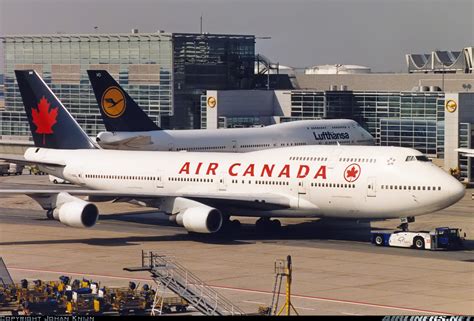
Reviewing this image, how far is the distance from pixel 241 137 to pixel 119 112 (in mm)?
12705

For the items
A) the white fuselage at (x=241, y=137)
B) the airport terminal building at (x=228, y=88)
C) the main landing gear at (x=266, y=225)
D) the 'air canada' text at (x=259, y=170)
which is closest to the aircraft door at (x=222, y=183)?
the 'air canada' text at (x=259, y=170)

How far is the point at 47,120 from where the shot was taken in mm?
84500

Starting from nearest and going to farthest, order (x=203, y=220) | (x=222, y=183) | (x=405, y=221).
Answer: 1. (x=405, y=221)
2. (x=203, y=220)
3. (x=222, y=183)

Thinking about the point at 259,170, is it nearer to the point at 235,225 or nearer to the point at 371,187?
the point at 235,225

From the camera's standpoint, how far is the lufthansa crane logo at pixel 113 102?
331 feet

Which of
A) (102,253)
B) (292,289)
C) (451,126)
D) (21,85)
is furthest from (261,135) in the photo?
(292,289)

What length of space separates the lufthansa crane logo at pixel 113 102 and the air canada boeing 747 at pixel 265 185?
858 inches

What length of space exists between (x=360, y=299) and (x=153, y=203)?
2521cm

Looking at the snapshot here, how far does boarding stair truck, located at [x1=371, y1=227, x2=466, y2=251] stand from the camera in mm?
64125

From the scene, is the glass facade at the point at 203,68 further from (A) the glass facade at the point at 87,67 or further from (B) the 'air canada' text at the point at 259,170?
→ (B) the 'air canada' text at the point at 259,170

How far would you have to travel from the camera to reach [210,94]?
12825cm

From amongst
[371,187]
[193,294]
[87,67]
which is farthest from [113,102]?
[193,294]

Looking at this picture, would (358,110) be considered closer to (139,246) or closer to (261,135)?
(261,135)

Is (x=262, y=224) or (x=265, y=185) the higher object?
(x=265, y=185)
